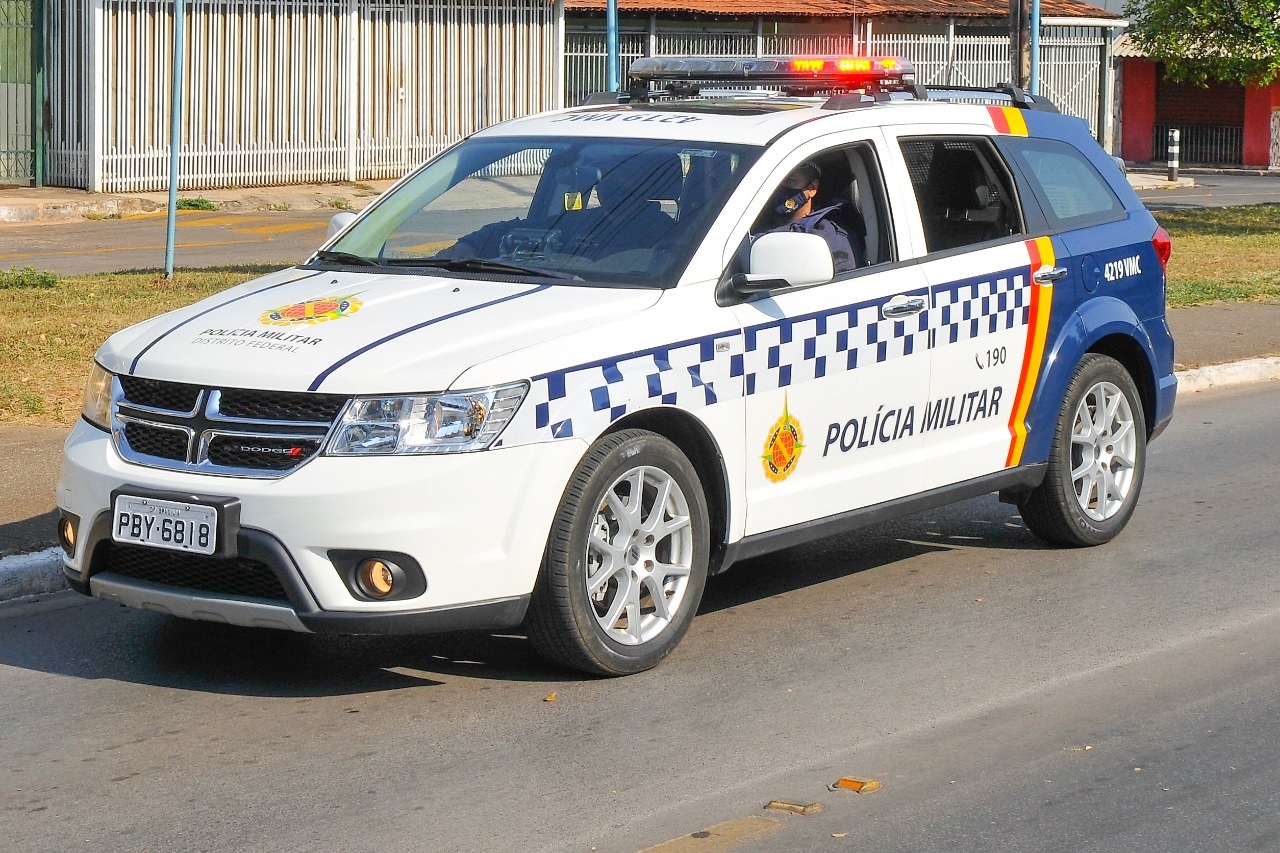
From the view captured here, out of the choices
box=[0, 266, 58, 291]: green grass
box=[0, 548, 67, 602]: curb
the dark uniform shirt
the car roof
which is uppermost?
the car roof

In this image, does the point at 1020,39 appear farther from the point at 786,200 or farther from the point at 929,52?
the point at 786,200

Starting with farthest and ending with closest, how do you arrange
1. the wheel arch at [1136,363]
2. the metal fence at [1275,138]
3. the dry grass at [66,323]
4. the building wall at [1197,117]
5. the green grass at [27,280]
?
the building wall at [1197,117], the metal fence at [1275,138], the green grass at [27,280], the dry grass at [66,323], the wheel arch at [1136,363]

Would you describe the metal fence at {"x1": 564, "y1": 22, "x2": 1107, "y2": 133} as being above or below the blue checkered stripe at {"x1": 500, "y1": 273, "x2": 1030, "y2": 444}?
above

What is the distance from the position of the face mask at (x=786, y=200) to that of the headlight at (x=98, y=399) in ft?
7.47

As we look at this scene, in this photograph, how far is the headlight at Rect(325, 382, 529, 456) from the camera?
525 cm

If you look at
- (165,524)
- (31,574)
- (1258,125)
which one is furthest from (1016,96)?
(1258,125)

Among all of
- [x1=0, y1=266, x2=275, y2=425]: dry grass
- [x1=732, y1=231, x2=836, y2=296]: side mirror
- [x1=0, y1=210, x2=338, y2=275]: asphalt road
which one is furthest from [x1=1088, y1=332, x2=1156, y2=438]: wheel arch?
[x1=0, y1=210, x2=338, y2=275]: asphalt road

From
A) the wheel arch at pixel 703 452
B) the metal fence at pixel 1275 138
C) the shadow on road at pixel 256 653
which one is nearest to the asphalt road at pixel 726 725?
the shadow on road at pixel 256 653

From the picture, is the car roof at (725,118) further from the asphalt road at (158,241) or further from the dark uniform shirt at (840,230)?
the asphalt road at (158,241)

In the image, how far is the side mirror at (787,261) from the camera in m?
5.91

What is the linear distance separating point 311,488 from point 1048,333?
328 centimetres

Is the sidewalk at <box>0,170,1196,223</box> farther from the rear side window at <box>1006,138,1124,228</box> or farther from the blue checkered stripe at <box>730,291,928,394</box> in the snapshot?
the blue checkered stripe at <box>730,291,928,394</box>

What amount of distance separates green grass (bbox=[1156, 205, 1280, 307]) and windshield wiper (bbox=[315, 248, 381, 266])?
400 inches

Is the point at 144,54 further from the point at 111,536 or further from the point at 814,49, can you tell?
the point at 111,536
